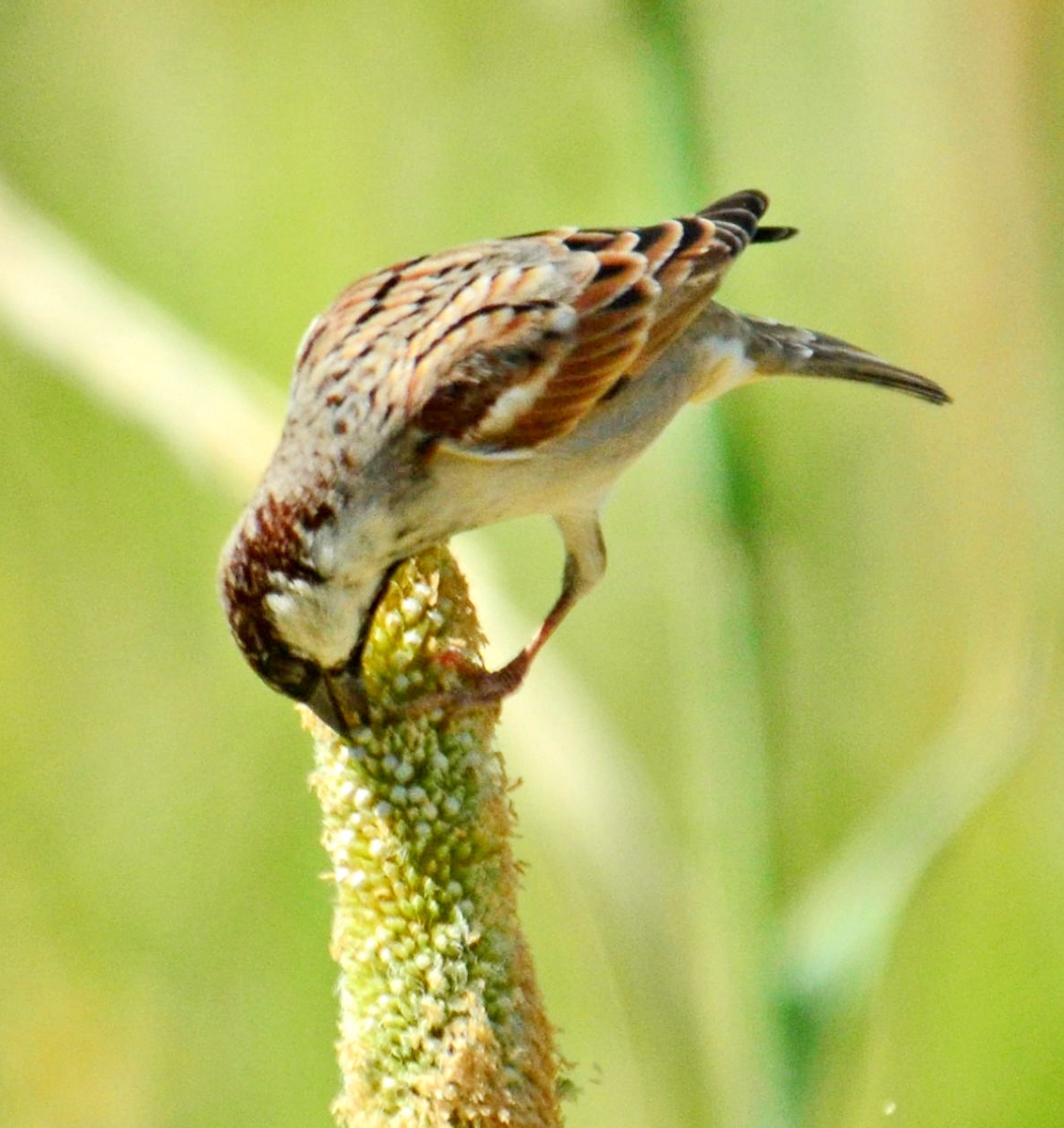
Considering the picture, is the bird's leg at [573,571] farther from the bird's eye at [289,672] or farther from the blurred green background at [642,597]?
the bird's eye at [289,672]

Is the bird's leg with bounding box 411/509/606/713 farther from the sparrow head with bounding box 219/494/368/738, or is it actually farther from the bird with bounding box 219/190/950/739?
the sparrow head with bounding box 219/494/368/738

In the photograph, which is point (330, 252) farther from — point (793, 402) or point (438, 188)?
point (793, 402)

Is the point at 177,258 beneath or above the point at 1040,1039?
above

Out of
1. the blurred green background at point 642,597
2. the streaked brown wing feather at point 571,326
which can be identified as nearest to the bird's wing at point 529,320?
the streaked brown wing feather at point 571,326

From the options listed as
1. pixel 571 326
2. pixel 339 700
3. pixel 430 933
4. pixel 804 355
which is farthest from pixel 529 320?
pixel 430 933

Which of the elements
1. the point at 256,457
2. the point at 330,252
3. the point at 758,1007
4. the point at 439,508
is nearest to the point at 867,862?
the point at 758,1007

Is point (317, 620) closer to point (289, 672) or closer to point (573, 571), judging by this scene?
point (289, 672)

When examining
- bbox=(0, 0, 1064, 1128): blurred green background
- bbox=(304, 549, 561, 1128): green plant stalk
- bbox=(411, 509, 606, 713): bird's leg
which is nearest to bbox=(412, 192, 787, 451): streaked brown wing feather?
bbox=(0, 0, 1064, 1128): blurred green background
